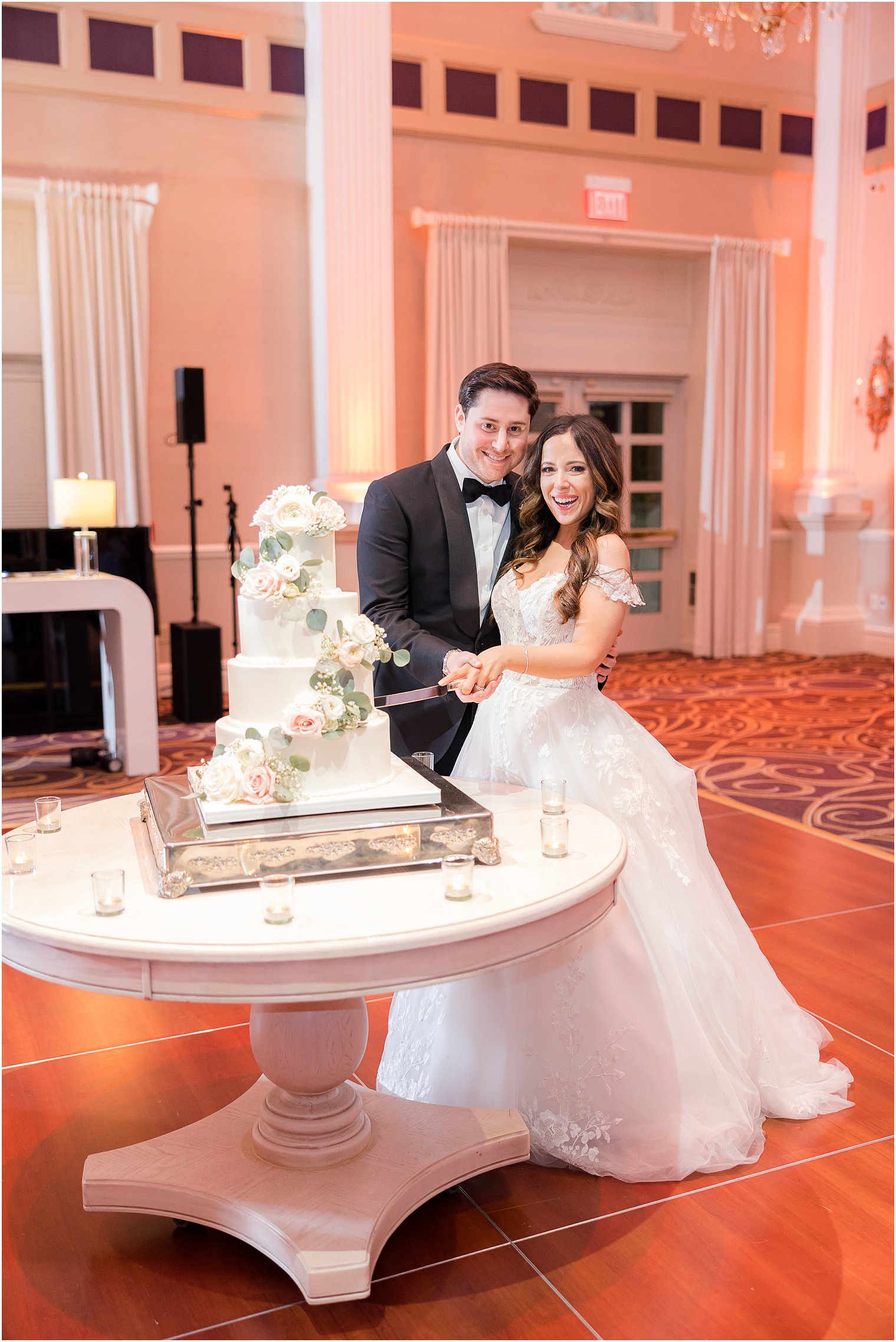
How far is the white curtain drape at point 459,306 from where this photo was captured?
8.78m

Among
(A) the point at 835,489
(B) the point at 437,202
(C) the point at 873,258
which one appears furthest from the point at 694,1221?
(C) the point at 873,258

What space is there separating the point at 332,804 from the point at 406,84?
26.5 ft

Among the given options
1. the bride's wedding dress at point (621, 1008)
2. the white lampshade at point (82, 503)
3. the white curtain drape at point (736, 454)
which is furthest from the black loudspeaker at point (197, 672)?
the bride's wedding dress at point (621, 1008)

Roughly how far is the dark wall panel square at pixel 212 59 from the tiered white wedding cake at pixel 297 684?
717 centimetres

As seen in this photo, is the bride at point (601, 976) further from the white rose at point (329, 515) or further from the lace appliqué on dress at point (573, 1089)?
the white rose at point (329, 515)

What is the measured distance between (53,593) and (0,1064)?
3.23 meters

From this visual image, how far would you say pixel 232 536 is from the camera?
7871mm

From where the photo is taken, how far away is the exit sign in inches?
369

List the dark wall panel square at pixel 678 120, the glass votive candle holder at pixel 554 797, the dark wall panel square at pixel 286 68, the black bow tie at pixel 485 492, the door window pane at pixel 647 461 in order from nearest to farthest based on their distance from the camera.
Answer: the glass votive candle holder at pixel 554 797 < the black bow tie at pixel 485 492 < the dark wall panel square at pixel 286 68 < the dark wall panel square at pixel 678 120 < the door window pane at pixel 647 461

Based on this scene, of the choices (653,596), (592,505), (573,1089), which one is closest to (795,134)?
(653,596)

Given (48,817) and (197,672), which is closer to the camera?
(48,817)

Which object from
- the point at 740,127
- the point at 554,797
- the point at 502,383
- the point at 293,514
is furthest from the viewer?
the point at 740,127

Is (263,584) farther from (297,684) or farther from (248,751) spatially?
(248,751)

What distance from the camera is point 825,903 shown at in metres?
4.12
